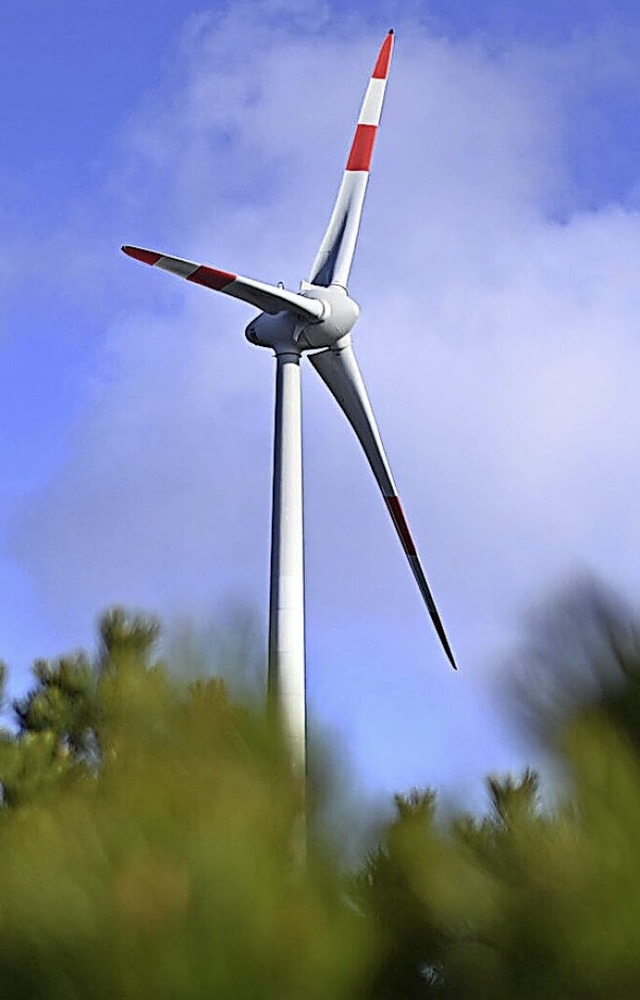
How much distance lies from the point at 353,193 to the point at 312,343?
1895 millimetres

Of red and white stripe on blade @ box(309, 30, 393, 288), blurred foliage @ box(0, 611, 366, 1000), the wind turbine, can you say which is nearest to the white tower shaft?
the wind turbine

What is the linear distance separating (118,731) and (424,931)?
461mm

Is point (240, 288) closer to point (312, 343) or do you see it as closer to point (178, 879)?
point (312, 343)

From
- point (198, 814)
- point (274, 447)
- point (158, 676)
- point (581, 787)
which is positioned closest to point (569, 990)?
point (581, 787)

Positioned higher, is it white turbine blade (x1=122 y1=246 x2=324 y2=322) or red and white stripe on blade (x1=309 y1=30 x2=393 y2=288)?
red and white stripe on blade (x1=309 y1=30 x2=393 y2=288)

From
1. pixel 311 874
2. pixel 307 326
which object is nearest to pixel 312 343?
pixel 307 326

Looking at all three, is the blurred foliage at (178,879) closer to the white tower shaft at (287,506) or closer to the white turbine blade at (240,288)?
the white tower shaft at (287,506)

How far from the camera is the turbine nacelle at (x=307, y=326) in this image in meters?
9.55

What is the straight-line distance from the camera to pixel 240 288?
30.7ft

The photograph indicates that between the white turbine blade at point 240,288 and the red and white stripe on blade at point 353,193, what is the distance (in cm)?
83

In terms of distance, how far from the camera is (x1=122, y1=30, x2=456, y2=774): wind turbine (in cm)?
858

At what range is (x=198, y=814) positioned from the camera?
1.55 metres

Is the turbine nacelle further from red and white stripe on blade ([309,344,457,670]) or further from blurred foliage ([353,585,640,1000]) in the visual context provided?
blurred foliage ([353,585,640,1000])

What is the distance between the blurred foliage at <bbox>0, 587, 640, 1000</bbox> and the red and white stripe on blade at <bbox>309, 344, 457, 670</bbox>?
25.9 ft
